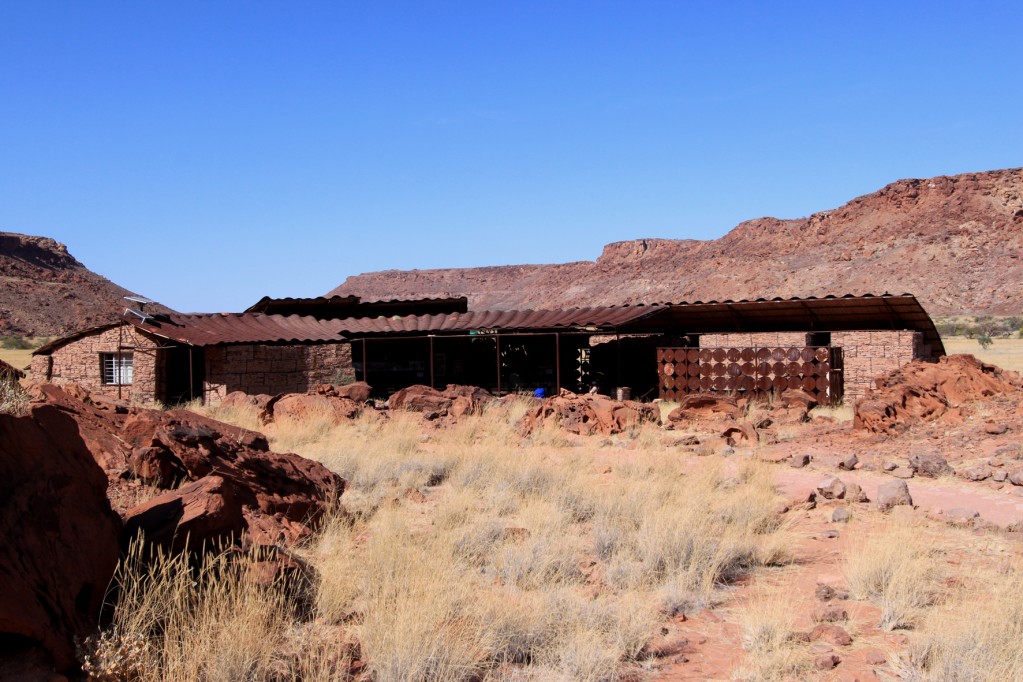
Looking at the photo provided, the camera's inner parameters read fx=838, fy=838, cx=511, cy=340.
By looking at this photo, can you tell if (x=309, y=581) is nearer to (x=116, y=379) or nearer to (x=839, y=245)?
(x=116, y=379)

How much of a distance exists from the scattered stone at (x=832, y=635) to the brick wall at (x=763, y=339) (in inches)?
675

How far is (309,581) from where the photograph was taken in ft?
18.5

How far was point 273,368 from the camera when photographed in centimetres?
2253

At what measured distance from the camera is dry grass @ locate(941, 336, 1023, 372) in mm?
32531

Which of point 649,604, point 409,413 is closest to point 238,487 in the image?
point 649,604

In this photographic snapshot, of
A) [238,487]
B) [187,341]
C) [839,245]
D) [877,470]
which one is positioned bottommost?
[877,470]

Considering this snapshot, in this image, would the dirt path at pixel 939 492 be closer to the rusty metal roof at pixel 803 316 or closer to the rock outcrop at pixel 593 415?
the rock outcrop at pixel 593 415

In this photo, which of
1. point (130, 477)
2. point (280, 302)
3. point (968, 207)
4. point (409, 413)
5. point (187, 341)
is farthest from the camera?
point (968, 207)

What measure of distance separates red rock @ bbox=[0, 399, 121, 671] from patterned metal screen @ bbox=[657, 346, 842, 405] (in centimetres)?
1751

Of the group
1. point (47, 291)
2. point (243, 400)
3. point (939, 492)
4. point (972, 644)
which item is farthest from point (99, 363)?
point (47, 291)

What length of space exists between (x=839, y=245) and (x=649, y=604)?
3473 inches

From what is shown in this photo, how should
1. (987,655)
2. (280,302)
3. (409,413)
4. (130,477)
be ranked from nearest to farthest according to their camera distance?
(987,655)
(130,477)
(409,413)
(280,302)

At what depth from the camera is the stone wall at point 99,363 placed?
22266 mm

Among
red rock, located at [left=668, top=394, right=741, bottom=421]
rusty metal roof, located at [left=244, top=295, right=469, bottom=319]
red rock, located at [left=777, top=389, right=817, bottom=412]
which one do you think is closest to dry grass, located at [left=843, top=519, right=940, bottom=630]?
red rock, located at [left=668, top=394, right=741, bottom=421]
